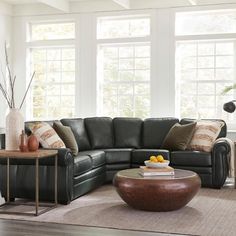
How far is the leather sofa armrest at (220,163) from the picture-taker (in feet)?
21.4

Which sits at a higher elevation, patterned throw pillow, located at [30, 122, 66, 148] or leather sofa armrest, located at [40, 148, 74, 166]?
patterned throw pillow, located at [30, 122, 66, 148]

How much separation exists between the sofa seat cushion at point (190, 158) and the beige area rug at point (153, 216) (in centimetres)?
76

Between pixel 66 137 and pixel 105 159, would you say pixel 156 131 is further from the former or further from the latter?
pixel 66 137

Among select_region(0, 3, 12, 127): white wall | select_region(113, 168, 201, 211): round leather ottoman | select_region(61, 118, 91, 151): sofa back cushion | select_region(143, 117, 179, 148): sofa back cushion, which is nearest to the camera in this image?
select_region(113, 168, 201, 211): round leather ottoman

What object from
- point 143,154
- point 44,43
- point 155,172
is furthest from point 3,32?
point 155,172

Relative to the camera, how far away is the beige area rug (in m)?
4.48

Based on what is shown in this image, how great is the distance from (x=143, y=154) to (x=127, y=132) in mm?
859

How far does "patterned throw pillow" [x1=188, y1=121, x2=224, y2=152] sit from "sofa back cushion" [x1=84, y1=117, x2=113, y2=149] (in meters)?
1.35

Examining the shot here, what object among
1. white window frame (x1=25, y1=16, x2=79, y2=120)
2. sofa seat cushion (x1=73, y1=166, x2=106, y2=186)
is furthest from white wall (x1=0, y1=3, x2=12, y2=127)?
sofa seat cushion (x1=73, y1=166, x2=106, y2=186)

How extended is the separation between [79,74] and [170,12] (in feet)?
6.31

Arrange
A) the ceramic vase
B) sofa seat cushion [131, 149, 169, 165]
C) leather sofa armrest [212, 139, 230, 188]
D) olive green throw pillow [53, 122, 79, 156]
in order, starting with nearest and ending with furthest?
the ceramic vase → olive green throw pillow [53, 122, 79, 156] → leather sofa armrest [212, 139, 230, 188] → sofa seat cushion [131, 149, 169, 165]

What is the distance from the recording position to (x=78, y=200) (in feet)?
18.9

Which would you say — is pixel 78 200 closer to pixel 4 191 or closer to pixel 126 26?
pixel 4 191

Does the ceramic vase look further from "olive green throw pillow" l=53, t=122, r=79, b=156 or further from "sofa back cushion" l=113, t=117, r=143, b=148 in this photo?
"sofa back cushion" l=113, t=117, r=143, b=148
